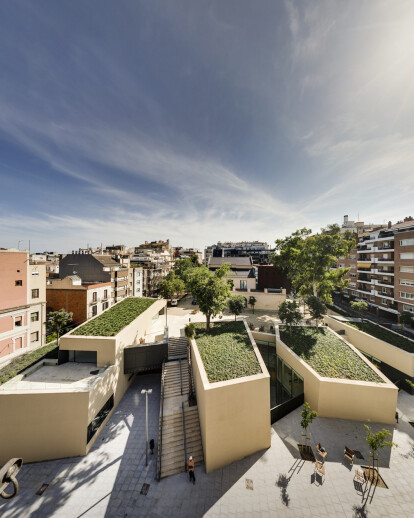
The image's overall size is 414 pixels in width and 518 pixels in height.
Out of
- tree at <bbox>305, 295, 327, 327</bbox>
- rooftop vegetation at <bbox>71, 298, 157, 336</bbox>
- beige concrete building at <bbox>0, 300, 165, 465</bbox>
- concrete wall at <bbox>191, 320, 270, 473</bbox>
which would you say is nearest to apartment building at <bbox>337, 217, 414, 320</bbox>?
tree at <bbox>305, 295, 327, 327</bbox>

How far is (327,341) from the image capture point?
21484mm

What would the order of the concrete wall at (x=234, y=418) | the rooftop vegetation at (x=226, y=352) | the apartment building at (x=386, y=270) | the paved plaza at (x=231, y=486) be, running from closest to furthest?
the paved plaza at (x=231, y=486) < the concrete wall at (x=234, y=418) < the rooftop vegetation at (x=226, y=352) < the apartment building at (x=386, y=270)

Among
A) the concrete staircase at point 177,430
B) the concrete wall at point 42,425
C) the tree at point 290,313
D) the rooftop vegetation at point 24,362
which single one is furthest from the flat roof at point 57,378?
the tree at point 290,313

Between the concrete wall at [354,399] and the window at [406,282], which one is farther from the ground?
the window at [406,282]

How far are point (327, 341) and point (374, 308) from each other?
30.0 metres

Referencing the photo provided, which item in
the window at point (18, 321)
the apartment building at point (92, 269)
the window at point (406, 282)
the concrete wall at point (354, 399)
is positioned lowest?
the concrete wall at point (354, 399)

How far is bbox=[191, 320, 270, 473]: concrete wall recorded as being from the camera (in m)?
13.2

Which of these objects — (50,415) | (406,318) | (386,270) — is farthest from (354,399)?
(386,270)

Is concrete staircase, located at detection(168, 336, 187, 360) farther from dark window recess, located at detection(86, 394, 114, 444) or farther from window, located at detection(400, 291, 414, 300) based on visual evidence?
window, located at detection(400, 291, 414, 300)

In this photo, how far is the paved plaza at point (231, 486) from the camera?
1105cm

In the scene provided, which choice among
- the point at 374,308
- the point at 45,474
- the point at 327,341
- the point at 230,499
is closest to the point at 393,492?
the point at 230,499

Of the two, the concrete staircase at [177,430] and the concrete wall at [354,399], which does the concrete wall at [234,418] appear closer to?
the concrete staircase at [177,430]

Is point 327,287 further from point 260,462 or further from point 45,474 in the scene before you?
point 45,474

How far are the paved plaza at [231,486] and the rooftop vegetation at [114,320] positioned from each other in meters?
8.25
